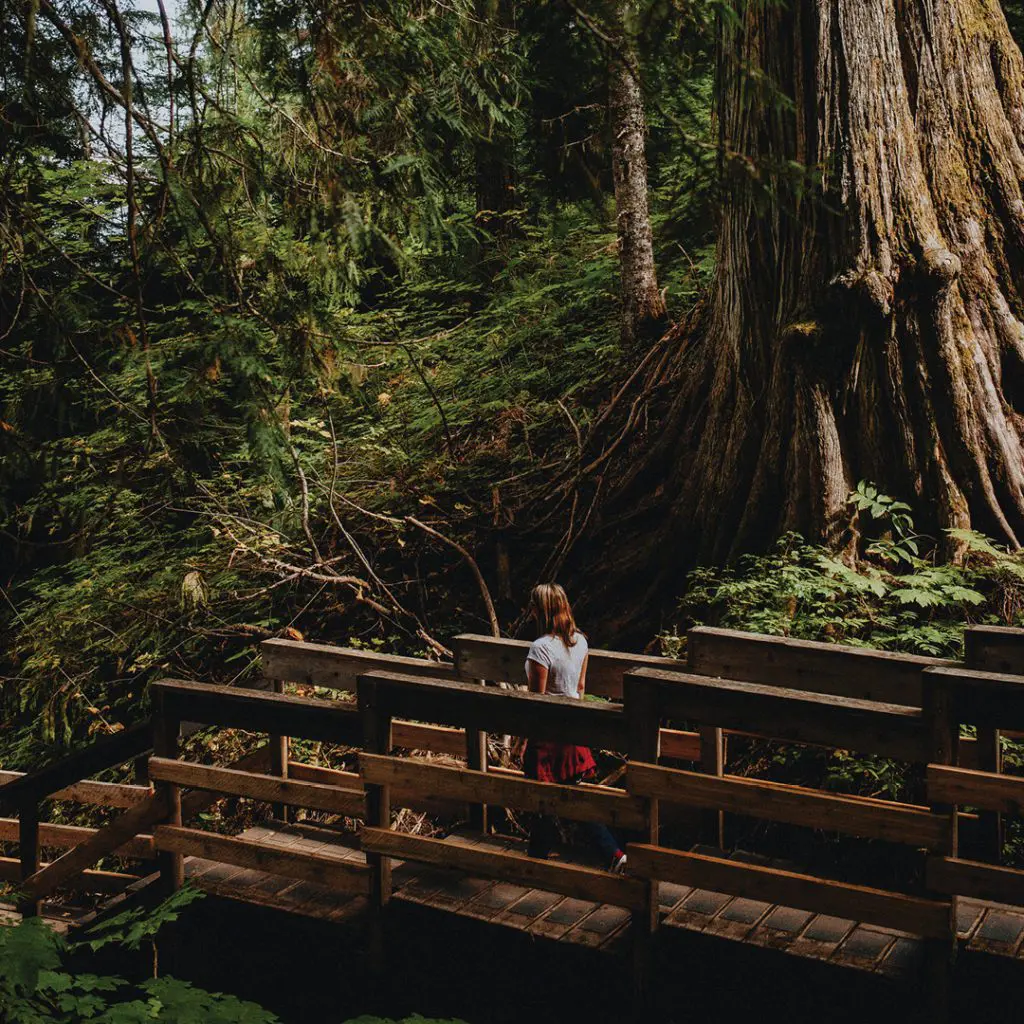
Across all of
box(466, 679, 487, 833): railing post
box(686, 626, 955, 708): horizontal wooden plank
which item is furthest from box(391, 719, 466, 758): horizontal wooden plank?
box(686, 626, 955, 708): horizontal wooden plank

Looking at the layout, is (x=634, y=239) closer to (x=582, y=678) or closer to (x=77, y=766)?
(x=582, y=678)

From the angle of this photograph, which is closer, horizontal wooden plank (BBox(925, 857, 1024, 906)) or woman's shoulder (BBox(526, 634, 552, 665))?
horizontal wooden plank (BBox(925, 857, 1024, 906))

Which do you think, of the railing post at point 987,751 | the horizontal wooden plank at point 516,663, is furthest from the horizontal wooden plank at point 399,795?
the railing post at point 987,751

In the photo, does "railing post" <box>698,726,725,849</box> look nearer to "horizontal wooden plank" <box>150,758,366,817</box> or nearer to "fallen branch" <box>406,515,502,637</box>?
"horizontal wooden plank" <box>150,758,366,817</box>

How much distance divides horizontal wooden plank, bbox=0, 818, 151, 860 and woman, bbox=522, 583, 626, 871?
2.32 meters

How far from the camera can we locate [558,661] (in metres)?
5.29

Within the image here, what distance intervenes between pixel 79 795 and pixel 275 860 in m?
1.83

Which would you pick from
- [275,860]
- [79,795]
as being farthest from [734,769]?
[79,795]

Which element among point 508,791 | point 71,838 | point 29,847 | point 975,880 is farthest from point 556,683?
point 71,838

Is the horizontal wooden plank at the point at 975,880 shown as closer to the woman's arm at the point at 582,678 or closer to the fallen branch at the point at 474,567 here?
the woman's arm at the point at 582,678

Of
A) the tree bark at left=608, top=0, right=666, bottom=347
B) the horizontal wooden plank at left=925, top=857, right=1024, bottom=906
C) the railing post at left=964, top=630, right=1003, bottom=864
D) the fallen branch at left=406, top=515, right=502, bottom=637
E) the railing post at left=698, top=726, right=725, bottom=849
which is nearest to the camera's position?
the horizontal wooden plank at left=925, top=857, right=1024, bottom=906

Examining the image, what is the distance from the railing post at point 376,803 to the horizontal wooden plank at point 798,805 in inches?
49.9

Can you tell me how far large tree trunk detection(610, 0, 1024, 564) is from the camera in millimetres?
7281

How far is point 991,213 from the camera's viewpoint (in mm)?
7926
